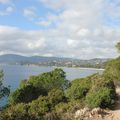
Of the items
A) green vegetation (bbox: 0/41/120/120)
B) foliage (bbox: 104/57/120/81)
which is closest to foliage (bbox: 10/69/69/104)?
green vegetation (bbox: 0/41/120/120)

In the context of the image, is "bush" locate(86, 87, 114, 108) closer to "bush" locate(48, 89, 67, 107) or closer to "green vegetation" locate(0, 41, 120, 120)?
"green vegetation" locate(0, 41, 120, 120)

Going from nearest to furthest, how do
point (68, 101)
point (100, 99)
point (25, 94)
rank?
point (100, 99) → point (68, 101) → point (25, 94)

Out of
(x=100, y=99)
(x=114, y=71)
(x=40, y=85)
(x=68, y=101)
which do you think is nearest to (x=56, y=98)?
(x=68, y=101)

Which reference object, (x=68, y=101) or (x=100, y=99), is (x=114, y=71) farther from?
(x=100, y=99)

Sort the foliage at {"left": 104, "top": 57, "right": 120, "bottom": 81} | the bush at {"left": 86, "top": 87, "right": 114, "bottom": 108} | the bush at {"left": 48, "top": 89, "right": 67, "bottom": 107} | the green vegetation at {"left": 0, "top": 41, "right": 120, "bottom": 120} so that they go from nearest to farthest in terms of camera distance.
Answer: the green vegetation at {"left": 0, "top": 41, "right": 120, "bottom": 120} < the bush at {"left": 86, "top": 87, "right": 114, "bottom": 108} < the bush at {"left": 48, "top": 89, "right": 67, "bottom": 107} < the foliage at {"left": 104, "top": 57, "right": 120, "bottom": 81}

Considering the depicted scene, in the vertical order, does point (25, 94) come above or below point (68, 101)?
below

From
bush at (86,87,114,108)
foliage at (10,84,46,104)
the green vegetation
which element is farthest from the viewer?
foliage at (10,84,46,104)

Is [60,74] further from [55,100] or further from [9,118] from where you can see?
[9,118]

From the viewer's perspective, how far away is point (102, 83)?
2922 cm

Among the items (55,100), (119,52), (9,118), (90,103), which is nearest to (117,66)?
(119,52)

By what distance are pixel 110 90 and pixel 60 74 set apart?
82.4 feet

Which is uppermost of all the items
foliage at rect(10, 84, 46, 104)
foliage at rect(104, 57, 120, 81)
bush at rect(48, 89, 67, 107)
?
foliage at rect(104, 57, 120, 81)

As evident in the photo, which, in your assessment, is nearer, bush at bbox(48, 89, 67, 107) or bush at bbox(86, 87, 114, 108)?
bush at bbox(86, 87, 114, 108)

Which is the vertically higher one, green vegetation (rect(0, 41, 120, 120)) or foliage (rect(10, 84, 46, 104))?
green vegetation (rect(0, 41, 120, 120))
